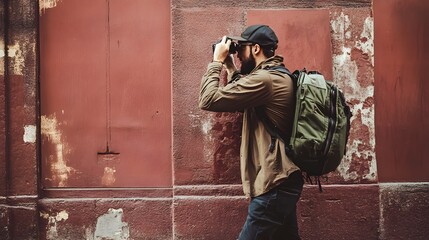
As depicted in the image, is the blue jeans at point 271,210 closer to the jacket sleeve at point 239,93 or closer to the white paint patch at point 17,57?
the jacket sleeve at point 239,93

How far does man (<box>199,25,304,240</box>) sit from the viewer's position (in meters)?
3.37

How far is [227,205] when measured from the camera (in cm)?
463

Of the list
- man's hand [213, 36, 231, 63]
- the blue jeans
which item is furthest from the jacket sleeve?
the blue jeans

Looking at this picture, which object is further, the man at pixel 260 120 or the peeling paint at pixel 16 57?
the peeling paint at pixel 16 57

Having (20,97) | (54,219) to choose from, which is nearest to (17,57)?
(20,97)

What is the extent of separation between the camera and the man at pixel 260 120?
337 cm

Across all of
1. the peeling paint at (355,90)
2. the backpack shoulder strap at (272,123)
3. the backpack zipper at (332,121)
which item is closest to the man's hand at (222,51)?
the backpack shoulder strap at (272,123)

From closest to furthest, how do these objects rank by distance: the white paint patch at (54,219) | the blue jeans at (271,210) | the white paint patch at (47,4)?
the blue jeans at (271,210)
the white paint patch at (54,219)
the white paint patch at (47,4)

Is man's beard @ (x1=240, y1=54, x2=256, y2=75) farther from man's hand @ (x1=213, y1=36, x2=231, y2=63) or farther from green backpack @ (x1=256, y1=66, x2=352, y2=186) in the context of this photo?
green backpack @ (x1=256, y1=66, x2=352, y2=186)

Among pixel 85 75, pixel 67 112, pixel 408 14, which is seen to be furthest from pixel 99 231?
pixel 408 14

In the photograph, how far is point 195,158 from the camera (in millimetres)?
4688

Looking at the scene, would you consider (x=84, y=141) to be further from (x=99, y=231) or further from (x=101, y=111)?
(x=99, y=231)

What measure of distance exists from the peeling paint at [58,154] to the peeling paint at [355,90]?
8.31 feet

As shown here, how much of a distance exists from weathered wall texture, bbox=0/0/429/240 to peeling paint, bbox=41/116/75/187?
0.55ft
